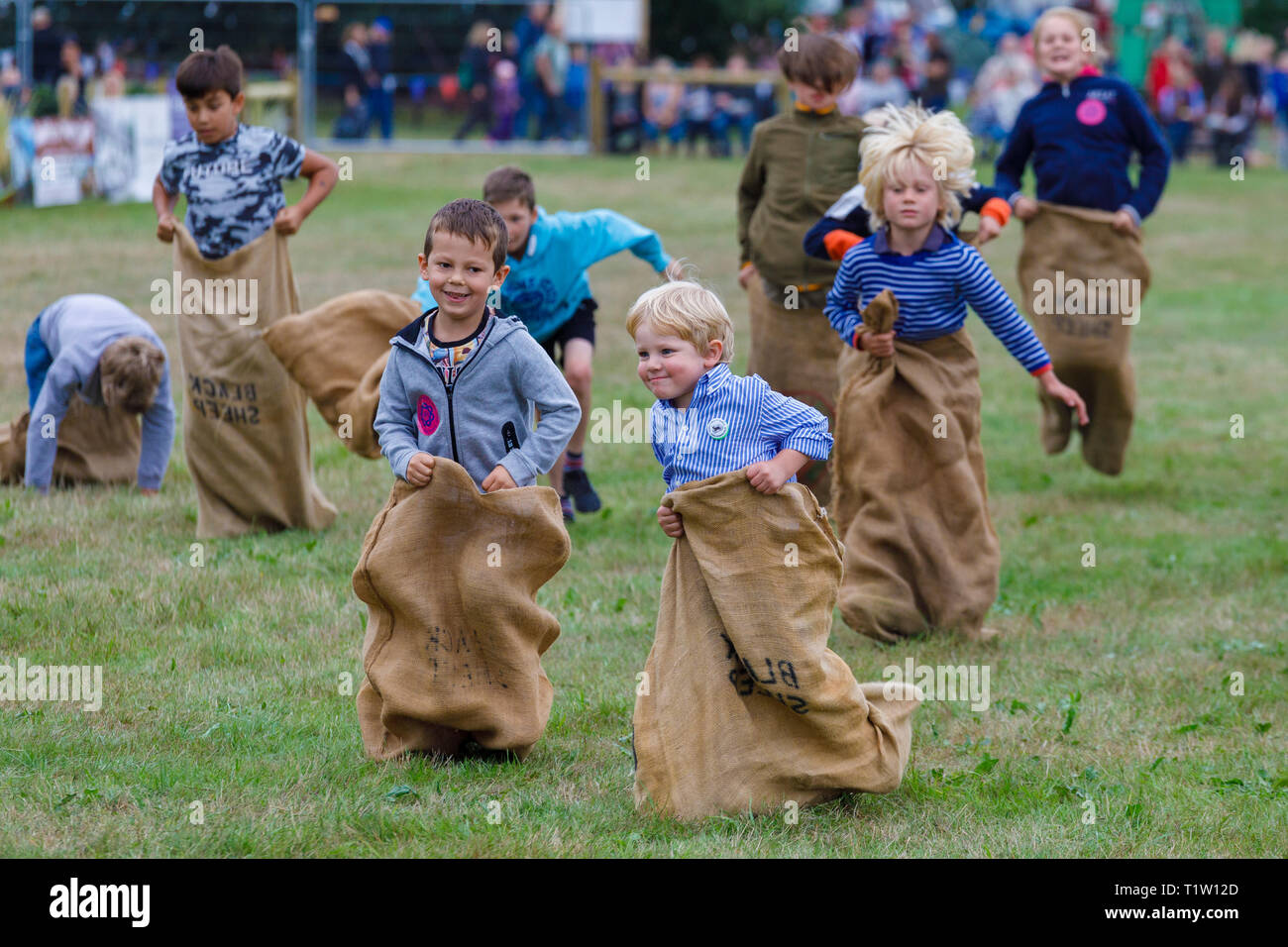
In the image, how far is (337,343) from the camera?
6.77 meters

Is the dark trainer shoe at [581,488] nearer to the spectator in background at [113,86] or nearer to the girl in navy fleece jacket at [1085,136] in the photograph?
the girl in navy fleece jacket at [1085,136]

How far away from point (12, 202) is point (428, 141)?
9221mm

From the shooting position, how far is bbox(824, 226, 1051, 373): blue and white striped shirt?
5.91 metres

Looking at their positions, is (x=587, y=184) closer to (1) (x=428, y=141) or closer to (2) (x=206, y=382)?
(1) (x=428, y=141)

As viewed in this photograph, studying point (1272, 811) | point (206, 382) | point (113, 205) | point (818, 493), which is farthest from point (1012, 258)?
point (1272, 811)

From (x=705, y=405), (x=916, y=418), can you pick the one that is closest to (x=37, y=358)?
(x=916, y=418)

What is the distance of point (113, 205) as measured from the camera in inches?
751

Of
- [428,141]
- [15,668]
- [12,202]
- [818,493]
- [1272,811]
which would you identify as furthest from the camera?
[428,141]

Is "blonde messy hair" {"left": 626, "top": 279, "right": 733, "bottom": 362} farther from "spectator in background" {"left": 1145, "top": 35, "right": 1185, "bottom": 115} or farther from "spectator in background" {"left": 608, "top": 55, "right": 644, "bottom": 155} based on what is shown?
"spectator in background" {"left": 1145, "top": 35, "right": 1185, "bottom": 115}

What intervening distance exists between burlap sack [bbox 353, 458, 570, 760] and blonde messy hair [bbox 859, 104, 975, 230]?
2050 millimetres

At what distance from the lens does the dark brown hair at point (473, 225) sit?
443cm

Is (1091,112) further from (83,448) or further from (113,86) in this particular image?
(113,86)

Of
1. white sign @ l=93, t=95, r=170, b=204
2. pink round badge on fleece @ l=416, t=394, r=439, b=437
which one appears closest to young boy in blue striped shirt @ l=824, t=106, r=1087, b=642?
pink round badge on fleece @ l=416, t=394, r=439, b=437

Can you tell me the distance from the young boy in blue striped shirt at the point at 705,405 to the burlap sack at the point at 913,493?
1769 millimetres
